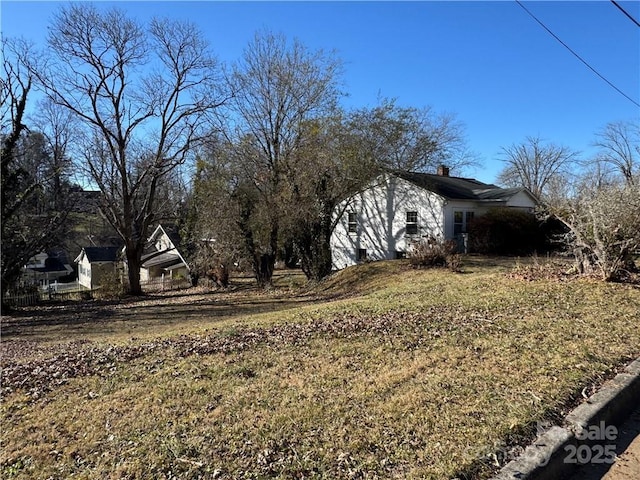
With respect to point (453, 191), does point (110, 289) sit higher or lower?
lower

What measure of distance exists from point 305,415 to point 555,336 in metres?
3.47

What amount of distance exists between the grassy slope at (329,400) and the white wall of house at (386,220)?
13.9m

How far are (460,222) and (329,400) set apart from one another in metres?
18.1

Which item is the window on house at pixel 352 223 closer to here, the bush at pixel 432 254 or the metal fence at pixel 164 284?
the bush at pixel 432 254

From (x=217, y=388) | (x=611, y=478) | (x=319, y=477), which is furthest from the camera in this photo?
(x=217, y=388)

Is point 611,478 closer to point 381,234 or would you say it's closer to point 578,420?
point 578,420

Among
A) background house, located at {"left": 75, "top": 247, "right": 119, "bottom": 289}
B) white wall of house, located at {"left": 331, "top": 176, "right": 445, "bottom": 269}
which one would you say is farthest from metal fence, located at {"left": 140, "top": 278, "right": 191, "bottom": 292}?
background house, located at {"left": 75, "top": 247, "right": 119, "bottom": 289}

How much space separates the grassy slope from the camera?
2.62m

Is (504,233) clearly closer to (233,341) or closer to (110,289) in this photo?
(233,341)

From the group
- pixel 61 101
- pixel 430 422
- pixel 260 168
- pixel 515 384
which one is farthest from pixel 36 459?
pixel 61 101

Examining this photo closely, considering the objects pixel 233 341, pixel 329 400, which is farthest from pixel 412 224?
pixel 329 400

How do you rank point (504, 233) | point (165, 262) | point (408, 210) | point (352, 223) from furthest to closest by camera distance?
point (165, 262), point (352, 223), point (408, 210), point (504, 233)

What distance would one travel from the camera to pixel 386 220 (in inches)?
867

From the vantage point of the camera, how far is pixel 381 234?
22.3 metres
